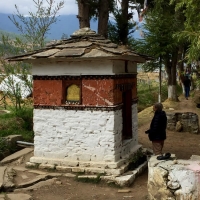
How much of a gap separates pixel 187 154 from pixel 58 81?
16.3ft

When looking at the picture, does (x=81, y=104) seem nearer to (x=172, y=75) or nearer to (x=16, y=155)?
(x=16, y=155)

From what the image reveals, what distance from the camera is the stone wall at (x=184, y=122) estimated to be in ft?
47.2

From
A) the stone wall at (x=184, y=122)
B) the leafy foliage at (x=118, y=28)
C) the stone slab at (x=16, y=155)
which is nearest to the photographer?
the stone slab at (x=16, y=155)

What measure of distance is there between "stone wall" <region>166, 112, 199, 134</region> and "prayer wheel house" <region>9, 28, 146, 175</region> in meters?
5.53

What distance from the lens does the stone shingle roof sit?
27.5ft

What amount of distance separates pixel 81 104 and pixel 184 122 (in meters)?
7.02

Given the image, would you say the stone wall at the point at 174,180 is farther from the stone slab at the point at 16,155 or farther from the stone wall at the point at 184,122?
the stone wall at the point at 184,122

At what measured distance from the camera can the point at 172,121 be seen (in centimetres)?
1469

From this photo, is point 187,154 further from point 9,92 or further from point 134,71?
point 9,92

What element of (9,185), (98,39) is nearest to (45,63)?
(98,39)

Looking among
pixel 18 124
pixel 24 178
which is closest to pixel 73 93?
pixel 24 178

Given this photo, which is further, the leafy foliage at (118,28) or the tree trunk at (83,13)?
the leafy foliage at (118,28)

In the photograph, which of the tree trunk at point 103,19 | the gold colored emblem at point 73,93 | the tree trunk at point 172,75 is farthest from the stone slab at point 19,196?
the tree trunk at point 172,75

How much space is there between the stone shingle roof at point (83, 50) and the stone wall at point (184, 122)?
17.1ft
